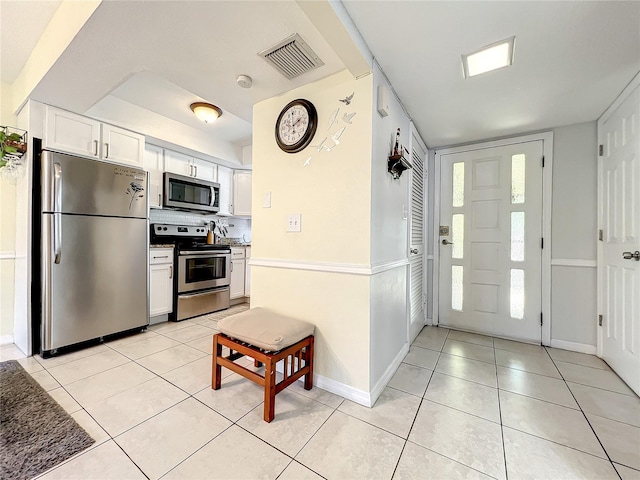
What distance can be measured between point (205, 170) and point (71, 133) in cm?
148

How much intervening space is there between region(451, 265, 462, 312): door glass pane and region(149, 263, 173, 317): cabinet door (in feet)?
10.5

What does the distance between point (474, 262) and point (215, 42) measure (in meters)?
2.96

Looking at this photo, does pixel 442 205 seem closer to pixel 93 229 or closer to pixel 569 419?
pixel 569 419

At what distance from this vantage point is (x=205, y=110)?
2629 mm

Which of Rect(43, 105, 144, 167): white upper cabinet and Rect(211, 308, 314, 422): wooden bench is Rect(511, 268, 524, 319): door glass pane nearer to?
Rect(211, 308, 314, 422): wooden bench

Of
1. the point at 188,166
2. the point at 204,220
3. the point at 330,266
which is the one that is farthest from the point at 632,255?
the point at 204,220

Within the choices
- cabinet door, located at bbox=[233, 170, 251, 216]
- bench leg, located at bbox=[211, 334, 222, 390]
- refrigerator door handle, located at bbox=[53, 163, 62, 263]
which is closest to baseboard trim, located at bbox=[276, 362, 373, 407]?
bench leg, located at bbox=[211, 334, 222, 390]

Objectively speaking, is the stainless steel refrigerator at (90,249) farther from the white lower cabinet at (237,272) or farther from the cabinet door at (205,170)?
the white lower cabinet at (237,272)

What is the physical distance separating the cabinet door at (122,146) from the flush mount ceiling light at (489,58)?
9.73 ft

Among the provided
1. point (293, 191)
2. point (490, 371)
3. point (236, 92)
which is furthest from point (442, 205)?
point (236, 92)

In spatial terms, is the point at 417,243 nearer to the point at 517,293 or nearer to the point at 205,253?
the point at 517,293

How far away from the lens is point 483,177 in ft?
9.27

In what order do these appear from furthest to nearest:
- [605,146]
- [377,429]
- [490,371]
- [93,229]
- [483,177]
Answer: [483,177], [93,229], [605,146], [490,371], [377,429]

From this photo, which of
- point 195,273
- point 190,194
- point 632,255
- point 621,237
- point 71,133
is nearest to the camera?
point 632,255
